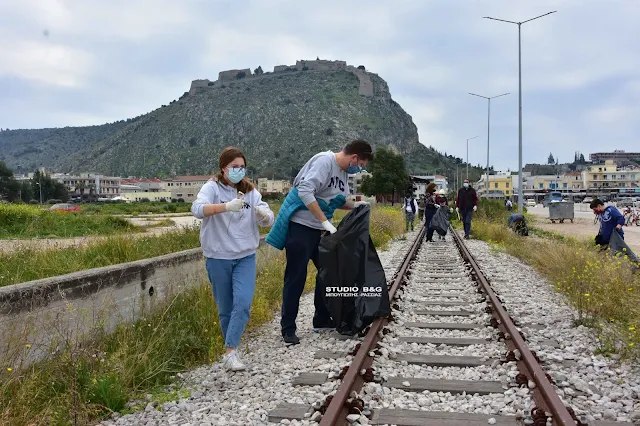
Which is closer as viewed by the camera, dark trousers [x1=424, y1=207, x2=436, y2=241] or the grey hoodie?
the grey hoodie

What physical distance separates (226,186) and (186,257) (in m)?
2.30

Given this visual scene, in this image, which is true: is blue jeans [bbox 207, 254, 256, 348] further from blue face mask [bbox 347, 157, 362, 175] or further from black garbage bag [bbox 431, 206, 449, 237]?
black garbage bag [bbox 431, 206, 449, 237]

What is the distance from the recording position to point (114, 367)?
4117mm

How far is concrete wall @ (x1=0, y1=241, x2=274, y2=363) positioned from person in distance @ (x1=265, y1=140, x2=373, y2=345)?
1.34 m

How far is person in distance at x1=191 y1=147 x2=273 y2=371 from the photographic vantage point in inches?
180

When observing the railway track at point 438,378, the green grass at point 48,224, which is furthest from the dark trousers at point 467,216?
the railway track at point 438,378

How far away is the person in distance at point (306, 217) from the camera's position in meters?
5.30

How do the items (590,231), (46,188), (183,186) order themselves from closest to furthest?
(590,231), (46,188), (183,186)

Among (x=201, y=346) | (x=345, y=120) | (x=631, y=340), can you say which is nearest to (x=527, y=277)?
(x=631, y=340)

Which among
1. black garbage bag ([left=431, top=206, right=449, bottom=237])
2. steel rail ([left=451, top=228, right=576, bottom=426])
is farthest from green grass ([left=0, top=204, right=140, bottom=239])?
steel rail ([left=451, top=228, right=576, bottom=426])

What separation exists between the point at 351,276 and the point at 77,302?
244cm

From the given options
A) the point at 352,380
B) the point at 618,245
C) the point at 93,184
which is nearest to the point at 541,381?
the point at 352,380

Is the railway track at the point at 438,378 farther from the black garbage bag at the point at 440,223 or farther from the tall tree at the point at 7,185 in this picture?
the tall tree at the point at 7,185

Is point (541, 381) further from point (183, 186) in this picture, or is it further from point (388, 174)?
point (183, 186)
